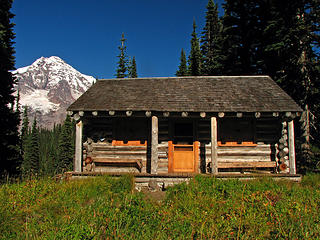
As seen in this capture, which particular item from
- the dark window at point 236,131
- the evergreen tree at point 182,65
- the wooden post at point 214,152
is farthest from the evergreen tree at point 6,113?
the evergreen tree at point 182,65

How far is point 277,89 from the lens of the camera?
9.98 m

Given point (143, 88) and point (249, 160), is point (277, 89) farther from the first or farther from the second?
point (143, 88)

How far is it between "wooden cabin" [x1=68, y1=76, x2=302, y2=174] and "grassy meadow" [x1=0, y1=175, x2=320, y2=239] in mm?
2913

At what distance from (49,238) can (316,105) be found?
589 inches

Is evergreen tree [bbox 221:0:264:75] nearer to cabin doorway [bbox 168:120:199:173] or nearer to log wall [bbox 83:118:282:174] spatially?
log wall [bbox 83:118:282:174]

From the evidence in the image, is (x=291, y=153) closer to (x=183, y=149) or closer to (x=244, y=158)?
(x=244, y=158)

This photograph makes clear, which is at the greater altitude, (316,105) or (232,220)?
(316,105)

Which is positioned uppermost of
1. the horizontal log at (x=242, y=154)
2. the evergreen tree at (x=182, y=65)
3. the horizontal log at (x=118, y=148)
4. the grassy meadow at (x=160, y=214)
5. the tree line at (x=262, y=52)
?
the evergreen tree at (x=182, y=65)

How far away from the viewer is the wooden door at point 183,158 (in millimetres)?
9789

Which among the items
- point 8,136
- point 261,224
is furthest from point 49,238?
point 8,136

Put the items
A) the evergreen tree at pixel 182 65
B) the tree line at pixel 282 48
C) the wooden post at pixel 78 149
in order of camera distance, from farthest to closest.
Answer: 1. the evergreen tree at pixel 182 65
2. the tree line at pixel 282 48
3. the wooden post at pixel 78 149

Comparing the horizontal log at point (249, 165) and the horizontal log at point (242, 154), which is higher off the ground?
the horizontal log at point (242, 154)

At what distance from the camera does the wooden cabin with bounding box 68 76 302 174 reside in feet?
28.9

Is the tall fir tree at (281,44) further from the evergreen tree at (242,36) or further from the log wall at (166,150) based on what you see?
the log wall at (166,150)
